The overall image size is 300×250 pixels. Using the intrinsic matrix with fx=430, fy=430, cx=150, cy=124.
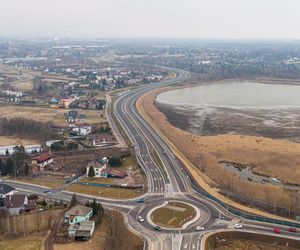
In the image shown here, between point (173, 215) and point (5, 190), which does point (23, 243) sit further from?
point (173, 215)

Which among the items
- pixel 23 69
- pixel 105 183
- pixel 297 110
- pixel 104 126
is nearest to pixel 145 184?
pixel 105 183

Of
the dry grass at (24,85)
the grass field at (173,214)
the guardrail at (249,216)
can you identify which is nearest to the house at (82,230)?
the grass field at (173,214)

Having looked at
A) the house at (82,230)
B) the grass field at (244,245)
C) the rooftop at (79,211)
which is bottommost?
the grass field at (244,245)

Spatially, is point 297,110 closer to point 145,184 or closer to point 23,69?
point 145,184

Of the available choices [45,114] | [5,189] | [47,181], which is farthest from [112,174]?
[45,114]

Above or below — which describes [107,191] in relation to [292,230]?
Result: below

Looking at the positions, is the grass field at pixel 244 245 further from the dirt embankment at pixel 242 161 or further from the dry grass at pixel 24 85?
the dry grass at pixel 24 85
